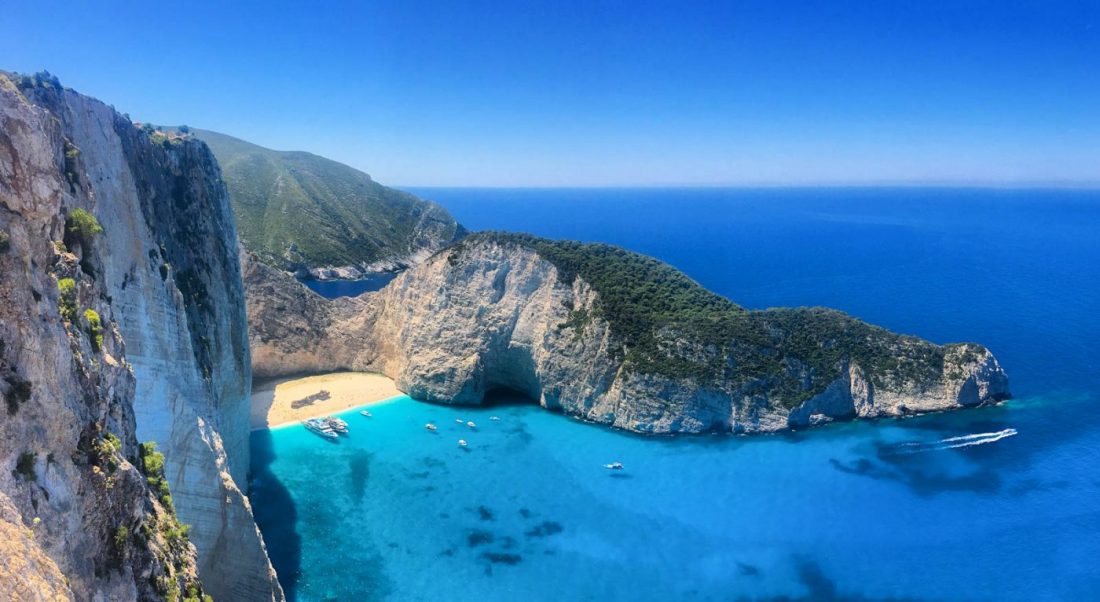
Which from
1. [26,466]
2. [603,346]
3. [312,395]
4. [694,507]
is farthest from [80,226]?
[312,395]

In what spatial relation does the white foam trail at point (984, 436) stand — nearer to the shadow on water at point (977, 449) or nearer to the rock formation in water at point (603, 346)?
the shadow on water at point (977, 449)

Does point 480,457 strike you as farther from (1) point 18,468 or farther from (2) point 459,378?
(1) point 18,468

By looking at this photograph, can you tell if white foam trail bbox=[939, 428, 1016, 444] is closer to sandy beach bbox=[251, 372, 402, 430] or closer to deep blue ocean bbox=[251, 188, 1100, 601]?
deep blue ocean bbox=[251, 188, 1100, 601]

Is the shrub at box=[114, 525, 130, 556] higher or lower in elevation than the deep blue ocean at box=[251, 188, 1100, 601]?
higher

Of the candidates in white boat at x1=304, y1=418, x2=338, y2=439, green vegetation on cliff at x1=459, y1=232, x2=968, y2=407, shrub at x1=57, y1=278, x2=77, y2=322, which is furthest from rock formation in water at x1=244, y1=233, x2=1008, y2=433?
shrub at x1=57, y1=278, x2=77, y2=322

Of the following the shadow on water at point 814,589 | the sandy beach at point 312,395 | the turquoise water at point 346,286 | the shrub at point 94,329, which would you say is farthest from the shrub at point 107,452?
the turquoise water at point 346,286

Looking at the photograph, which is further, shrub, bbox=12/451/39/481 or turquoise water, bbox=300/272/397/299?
turquoise water, bbox=300/272/397/299
